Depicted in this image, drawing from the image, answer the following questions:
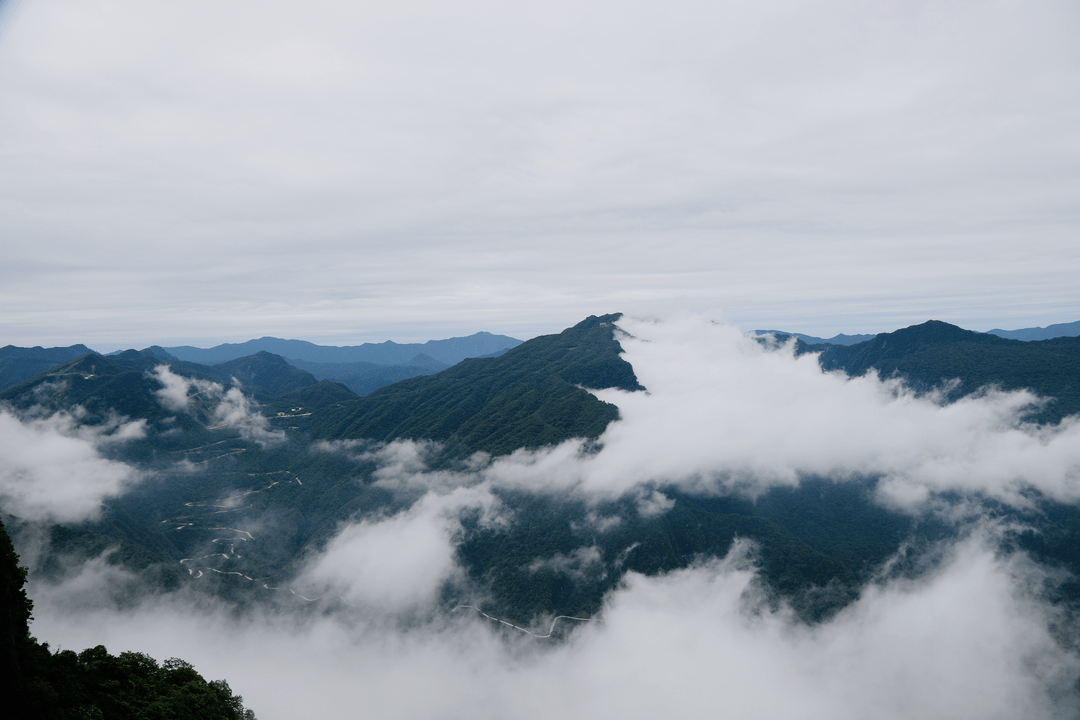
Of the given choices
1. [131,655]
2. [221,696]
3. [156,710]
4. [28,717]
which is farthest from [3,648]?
[221,696]

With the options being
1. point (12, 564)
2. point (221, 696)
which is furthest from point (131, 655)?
point (12, 564)

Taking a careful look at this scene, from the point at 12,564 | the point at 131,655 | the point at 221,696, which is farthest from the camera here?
the point at 221,696

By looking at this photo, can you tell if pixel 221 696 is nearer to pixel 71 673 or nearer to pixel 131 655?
pixel 131 655

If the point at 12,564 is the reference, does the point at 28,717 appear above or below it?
below

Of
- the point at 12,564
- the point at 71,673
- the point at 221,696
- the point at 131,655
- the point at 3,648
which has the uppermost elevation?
the point at 12,564

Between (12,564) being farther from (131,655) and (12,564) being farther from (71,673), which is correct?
(131,655)

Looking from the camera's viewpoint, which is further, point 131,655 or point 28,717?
point 131,655

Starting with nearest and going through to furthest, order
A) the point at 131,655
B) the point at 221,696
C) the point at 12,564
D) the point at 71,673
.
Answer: the point at 12,564
the point at 71,673
the point at 131,655
the point at 221,696

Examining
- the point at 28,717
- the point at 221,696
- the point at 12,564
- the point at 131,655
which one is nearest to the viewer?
the point at 28,717

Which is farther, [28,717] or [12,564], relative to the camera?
[12,564]
